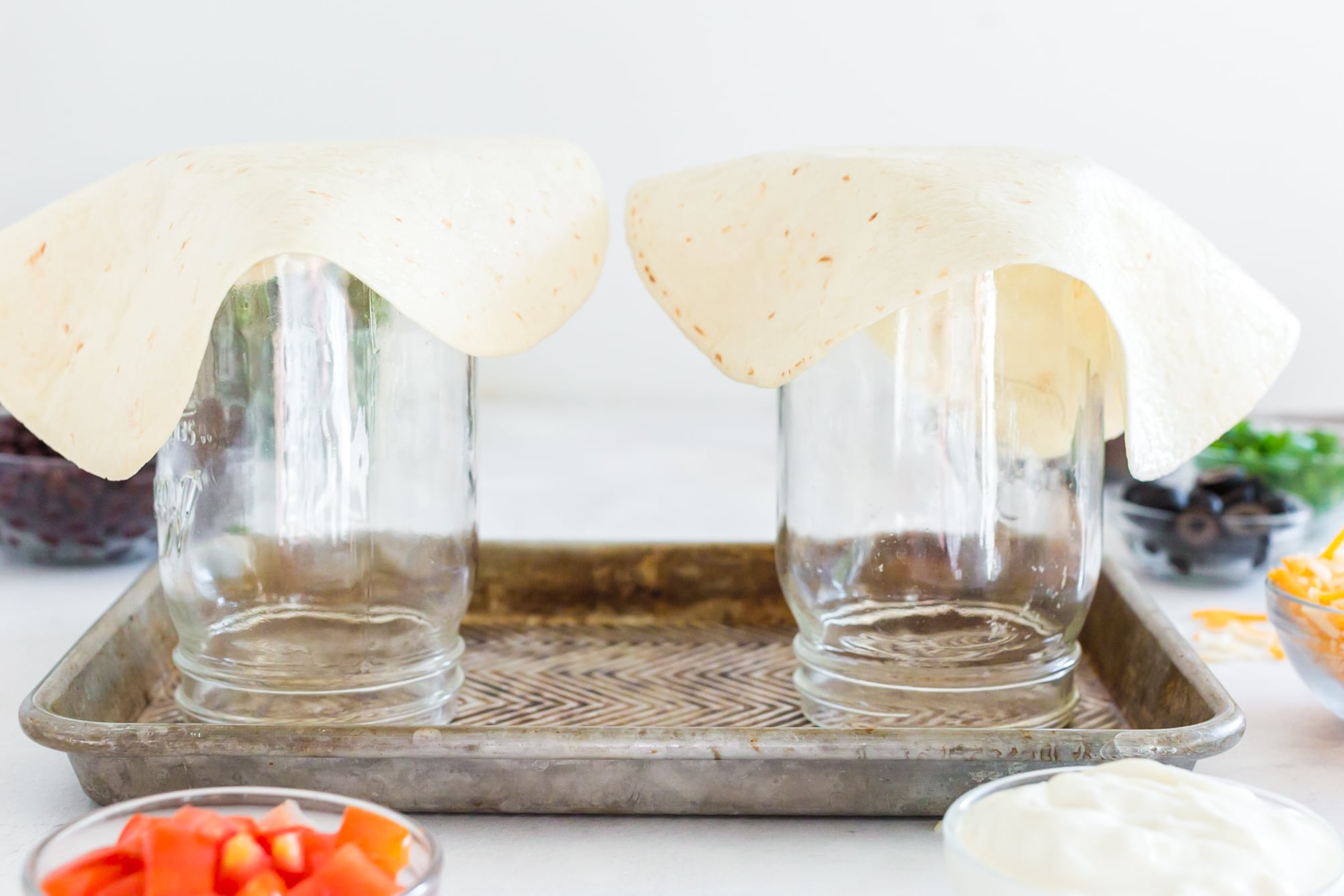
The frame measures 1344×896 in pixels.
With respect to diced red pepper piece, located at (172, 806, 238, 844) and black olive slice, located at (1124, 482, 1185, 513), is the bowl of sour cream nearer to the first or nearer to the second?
diced red pepper piece, located at (172, 806, 238, 844)

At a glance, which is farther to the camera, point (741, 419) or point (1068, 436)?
point (741, 419)

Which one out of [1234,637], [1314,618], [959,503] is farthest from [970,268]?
[1234,637]

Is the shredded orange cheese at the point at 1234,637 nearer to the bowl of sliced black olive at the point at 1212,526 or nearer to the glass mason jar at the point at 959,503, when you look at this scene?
the bowl of sliced black olive at the point at 1212,526

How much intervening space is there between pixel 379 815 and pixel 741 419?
124 centimetres

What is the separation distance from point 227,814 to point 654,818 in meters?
0.17

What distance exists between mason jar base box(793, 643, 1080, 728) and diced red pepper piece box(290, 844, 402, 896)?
24 centimetres

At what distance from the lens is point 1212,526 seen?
2.77ft

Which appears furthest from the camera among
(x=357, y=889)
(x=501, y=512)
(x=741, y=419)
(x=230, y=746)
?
(x=741, y=419)

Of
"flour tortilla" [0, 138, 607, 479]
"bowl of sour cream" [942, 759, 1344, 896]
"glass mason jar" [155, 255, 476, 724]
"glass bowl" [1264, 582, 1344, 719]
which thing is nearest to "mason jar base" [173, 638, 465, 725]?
"glass mason jar" [155, 255, 476, 724]

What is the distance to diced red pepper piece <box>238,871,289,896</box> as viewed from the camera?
346 millimetres

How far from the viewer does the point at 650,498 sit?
1164 millimetres

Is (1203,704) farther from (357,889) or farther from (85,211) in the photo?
(85,211)

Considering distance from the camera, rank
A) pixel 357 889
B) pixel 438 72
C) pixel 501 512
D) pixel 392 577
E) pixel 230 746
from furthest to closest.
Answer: pixel 438 72 → pixel 501 512 → pixel 392 577 → pixel 230 746 → pixel 357 889

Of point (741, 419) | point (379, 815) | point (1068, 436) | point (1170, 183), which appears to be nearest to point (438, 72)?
point (741, 419)
